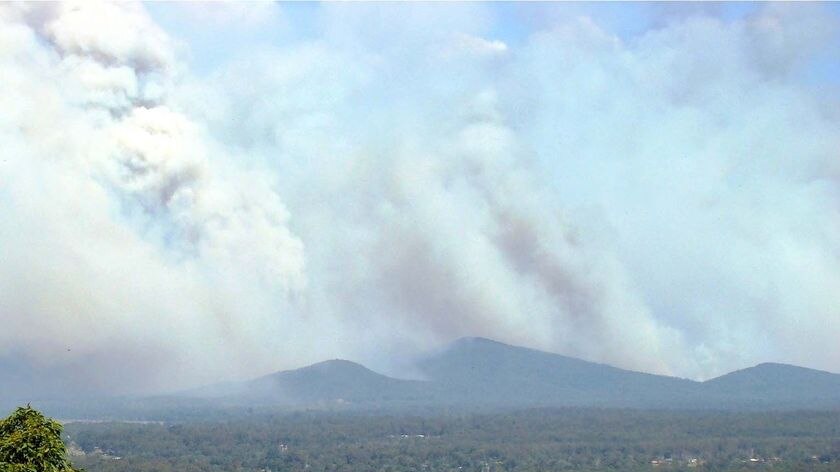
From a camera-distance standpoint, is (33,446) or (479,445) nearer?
(33,446)

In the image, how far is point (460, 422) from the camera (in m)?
199

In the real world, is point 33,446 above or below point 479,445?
below

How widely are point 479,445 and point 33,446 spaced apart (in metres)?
135

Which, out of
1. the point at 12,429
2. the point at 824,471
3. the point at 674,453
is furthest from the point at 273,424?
the point at 12,429

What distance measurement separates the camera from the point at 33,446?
31766mm

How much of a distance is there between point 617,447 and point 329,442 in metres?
37.9

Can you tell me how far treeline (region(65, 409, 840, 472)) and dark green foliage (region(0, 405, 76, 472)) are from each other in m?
89.6

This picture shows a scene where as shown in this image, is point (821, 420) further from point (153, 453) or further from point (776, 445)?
point (153, 453)

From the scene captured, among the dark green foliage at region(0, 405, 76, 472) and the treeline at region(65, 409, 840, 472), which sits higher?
the treeline at region(65, 409, 840, 472)

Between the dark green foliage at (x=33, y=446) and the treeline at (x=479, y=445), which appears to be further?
the treeline at (x=479, y=445)

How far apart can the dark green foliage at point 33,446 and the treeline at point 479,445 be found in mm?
89624

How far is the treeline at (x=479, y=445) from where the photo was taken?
14238 centimetres

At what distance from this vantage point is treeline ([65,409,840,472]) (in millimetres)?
142375

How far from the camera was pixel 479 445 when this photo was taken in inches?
6452
